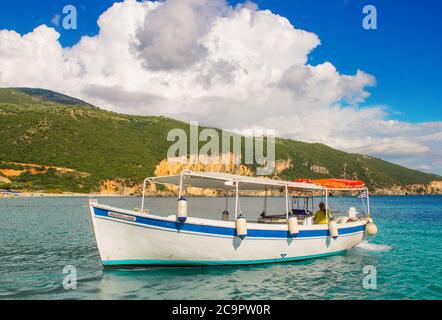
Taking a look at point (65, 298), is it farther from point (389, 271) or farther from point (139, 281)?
point (389, 271)

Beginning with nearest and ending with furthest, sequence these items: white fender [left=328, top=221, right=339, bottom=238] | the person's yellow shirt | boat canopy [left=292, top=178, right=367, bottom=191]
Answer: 1. white fender [left=328, top=221, right=339, bottom=238]
2. the person's yellow shirt
3. boat canopy [left=292, top=178, right=367, bottom=191]

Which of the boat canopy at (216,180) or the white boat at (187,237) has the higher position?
the boat canopy at (216,180)

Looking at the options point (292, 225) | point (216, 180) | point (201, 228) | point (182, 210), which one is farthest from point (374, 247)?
point (182, 210)

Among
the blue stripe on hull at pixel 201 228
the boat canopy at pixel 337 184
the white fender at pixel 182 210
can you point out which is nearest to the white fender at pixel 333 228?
the boat canopy at pixel 337 184

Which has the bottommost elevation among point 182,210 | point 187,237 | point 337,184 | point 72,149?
point 187,237

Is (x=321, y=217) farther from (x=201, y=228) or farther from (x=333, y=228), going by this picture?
(x=201, y=228)

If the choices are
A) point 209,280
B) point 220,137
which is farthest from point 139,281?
point 220,137

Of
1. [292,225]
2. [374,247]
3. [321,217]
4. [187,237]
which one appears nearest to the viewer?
[187,237]

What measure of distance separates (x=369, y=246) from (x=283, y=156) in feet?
576

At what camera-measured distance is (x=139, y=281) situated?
14367 millimetres

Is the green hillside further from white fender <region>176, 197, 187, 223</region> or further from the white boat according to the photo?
A: white fender <region>176, 197, 187, 223</region>

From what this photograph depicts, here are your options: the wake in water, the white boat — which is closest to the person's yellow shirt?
the white boat

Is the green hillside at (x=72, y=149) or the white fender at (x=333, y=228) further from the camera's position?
the green hillside at (x=72, y=149)

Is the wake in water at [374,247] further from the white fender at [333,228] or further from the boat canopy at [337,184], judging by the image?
the white fender at [333,228]
